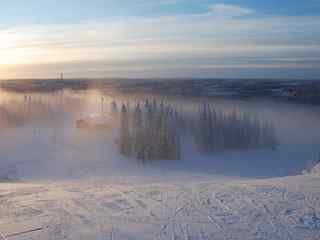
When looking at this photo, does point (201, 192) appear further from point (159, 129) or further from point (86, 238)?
point (159, 129)

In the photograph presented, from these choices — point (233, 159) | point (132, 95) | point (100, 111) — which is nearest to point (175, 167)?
point (233, 159)

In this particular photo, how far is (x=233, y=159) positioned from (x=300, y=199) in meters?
37.2

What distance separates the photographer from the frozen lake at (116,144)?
37.0 meters

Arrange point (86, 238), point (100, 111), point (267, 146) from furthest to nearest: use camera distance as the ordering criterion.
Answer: point (100, 111) < point (267, 146) < point (86, 238)

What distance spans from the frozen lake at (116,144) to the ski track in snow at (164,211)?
20512 millimetres

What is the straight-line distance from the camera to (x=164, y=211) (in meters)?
9.55

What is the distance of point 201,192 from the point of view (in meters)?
11.3

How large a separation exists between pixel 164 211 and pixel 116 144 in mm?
38345

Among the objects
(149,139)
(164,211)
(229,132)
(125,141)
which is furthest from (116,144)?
(164,211)

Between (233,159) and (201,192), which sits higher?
(201,192)

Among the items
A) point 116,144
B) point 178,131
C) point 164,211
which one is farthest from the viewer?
point 178,131

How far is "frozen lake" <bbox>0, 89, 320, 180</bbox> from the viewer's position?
37.0 metres

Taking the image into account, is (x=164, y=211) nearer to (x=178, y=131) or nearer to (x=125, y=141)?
(x=125, y=141)

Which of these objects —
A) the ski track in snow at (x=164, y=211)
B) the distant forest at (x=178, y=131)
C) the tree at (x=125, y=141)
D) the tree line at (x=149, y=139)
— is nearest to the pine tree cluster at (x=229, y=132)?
the distant forest at (x=178, y=131)
